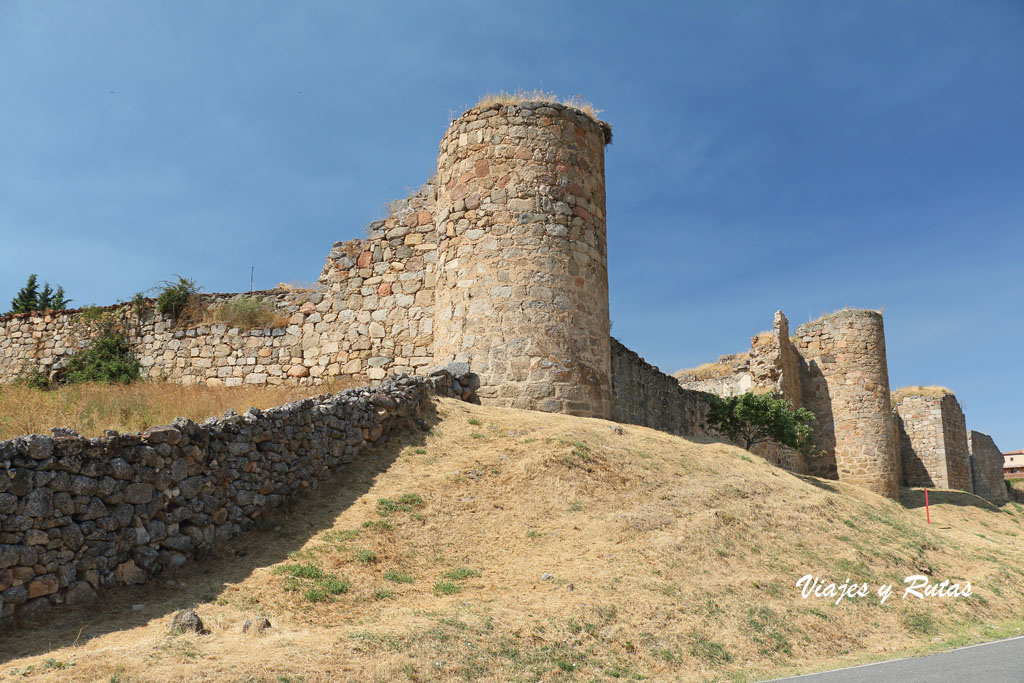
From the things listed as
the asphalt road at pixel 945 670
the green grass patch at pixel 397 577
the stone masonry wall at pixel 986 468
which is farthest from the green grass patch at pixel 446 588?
the stone masonry wall at pixel 986 468

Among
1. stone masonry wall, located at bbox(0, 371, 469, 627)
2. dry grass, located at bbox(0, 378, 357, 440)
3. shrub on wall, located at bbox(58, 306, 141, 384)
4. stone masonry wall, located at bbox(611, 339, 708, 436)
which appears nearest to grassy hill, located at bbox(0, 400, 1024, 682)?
stone masonry wall, located at bbox(0, 371, 469, 627)

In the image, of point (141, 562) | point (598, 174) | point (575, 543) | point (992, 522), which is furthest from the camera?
point (992, 522)

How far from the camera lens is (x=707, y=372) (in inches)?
1116

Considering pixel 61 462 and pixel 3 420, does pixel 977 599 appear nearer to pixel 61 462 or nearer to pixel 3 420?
pixel 61 462

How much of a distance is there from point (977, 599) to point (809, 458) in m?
17.4

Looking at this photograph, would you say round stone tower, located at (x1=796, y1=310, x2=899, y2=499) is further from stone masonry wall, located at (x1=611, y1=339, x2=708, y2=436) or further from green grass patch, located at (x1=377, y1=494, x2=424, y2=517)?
green grass patch, located at (x1=377, y1=494, x2=424, y2=517)

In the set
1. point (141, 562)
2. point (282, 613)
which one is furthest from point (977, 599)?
point (141, 562)

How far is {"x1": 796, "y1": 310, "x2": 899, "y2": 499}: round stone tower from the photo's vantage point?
2534cm

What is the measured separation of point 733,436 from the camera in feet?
70.5

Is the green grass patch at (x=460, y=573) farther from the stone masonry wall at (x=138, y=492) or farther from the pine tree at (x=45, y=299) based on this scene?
the pine tree at (x=45, y=299)

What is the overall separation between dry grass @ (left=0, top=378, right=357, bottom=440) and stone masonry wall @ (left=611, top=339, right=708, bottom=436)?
5898mm

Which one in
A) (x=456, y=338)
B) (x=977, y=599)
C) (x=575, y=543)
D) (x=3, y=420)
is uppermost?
(x=456, y=338)

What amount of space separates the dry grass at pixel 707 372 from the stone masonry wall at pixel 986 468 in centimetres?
1229

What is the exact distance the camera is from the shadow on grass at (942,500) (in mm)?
24078
